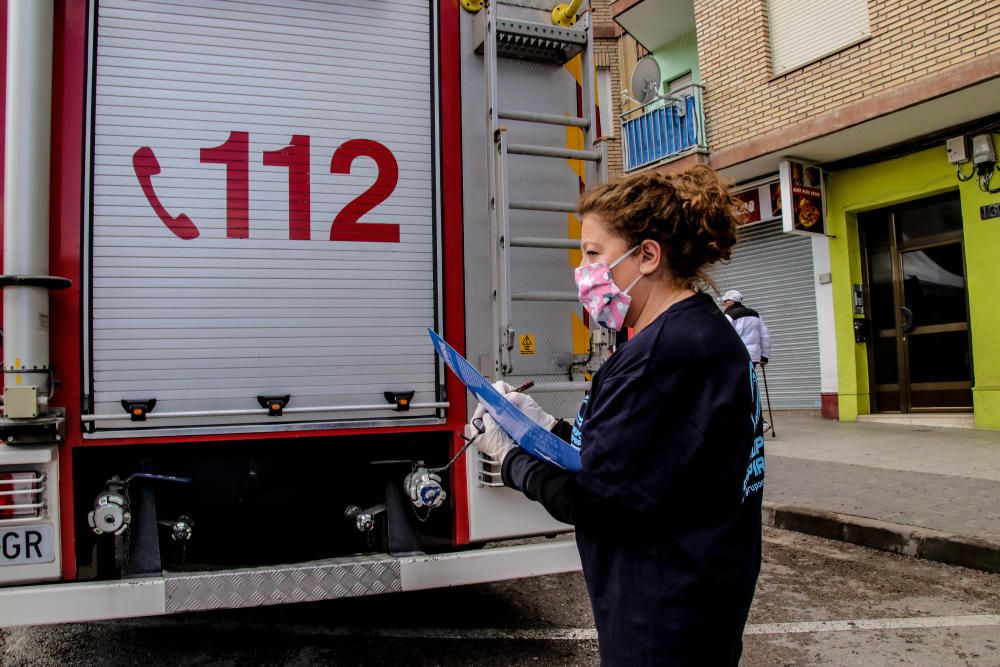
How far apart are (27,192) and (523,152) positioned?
2172 mm

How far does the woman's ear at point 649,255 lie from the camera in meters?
1.65

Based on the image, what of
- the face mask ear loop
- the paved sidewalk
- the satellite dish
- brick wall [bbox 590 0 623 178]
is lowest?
the paved sidewalk

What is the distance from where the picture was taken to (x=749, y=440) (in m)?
1.48

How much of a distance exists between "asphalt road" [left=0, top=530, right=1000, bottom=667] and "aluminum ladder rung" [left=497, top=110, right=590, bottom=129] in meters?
2.65

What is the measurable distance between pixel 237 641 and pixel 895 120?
10.1 metres

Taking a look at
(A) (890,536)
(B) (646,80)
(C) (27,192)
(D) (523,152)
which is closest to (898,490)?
(A) (890,536)

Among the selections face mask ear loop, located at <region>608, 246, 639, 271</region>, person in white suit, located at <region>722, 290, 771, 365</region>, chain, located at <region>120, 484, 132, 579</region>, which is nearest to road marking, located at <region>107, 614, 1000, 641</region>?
chain, located at <region>120, 484, 132, 579</region>

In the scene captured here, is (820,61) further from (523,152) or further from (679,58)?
(523,152)

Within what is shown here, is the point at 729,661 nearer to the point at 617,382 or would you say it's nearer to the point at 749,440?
the point at 749,440

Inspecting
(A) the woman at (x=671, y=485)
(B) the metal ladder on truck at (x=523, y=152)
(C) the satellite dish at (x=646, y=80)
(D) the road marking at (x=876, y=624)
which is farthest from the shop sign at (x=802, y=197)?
(A) the woman at (x=671, y=485)

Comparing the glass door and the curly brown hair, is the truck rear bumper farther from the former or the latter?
the glass door

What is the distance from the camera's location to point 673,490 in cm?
141

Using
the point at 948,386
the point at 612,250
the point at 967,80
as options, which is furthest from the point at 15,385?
the point at 948,386

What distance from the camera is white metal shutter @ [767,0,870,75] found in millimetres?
11062
